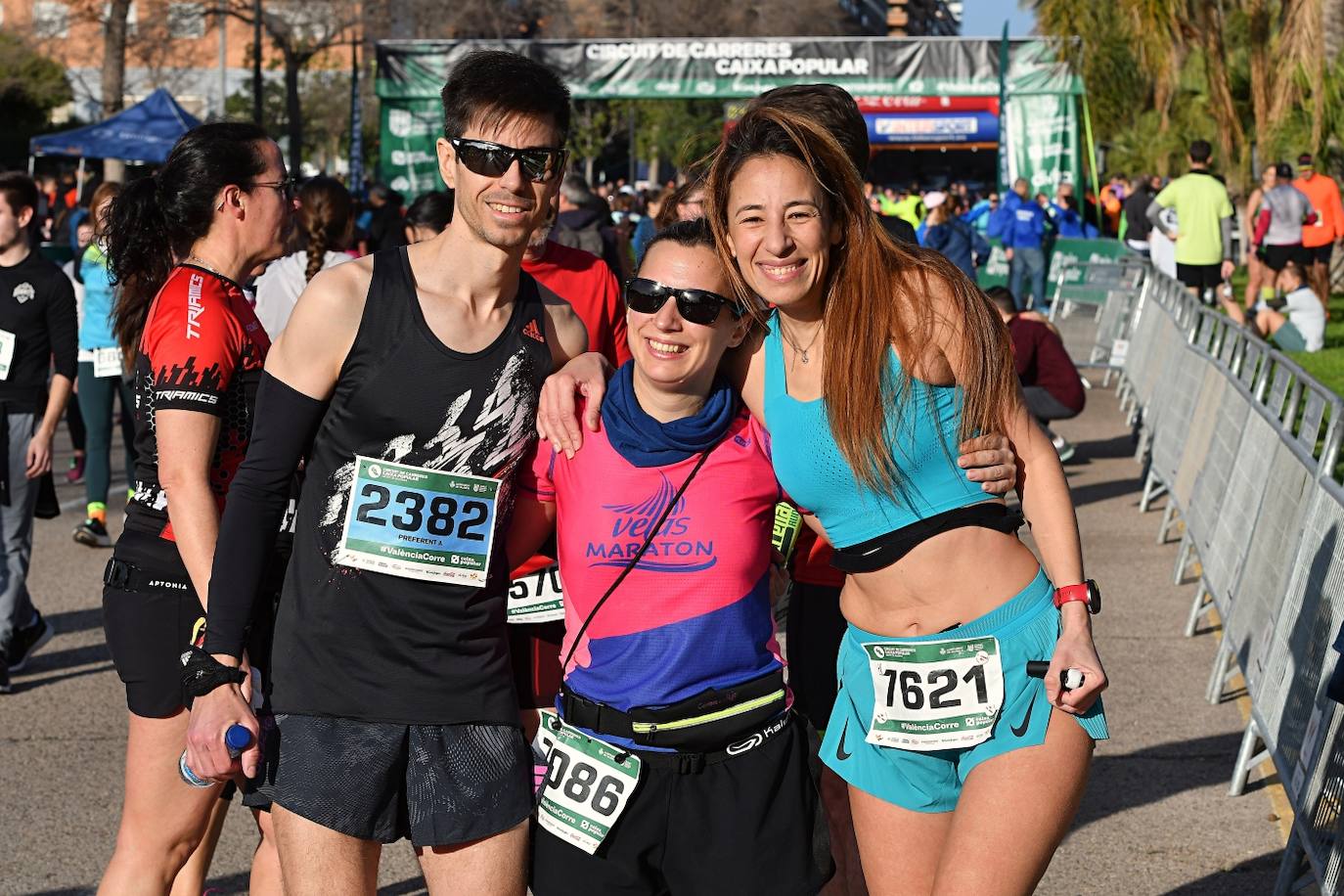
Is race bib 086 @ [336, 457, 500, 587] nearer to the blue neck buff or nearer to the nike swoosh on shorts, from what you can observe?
the blue neck buff

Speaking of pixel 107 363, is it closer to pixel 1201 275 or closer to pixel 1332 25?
pixel 1201 275

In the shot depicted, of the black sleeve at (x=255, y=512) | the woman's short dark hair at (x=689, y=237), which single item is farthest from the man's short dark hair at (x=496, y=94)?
the black sleeve at (x=255, y=512)

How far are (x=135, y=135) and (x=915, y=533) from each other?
23172 millimetres

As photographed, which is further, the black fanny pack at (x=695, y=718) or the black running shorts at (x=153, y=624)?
the black running shorts at (x=153, y=624)

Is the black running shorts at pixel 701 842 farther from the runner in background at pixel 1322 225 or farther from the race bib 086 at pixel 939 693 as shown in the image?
the runner in background at pixel 1322 225

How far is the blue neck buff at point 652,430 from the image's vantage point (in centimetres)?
314

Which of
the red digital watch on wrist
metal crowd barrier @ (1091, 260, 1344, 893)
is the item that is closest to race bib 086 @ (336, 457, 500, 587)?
the red digital watch on wrist

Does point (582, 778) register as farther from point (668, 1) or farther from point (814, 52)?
point (668, 1)

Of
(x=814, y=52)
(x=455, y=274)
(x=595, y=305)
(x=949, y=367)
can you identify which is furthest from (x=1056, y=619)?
(x=814, y=52)

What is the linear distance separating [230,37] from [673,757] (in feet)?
A: 267

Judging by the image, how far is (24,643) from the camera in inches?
287

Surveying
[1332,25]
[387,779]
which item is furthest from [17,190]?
[1332,25]

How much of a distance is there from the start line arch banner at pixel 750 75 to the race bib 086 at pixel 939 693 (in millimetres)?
23981

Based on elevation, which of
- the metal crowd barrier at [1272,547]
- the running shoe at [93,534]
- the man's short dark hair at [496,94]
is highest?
the man's short dark hair at [496,94]
